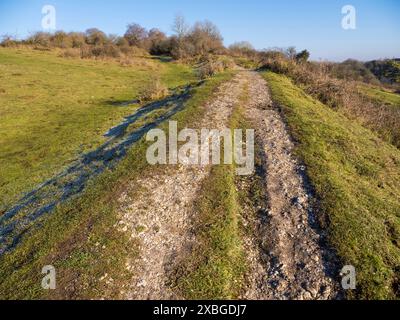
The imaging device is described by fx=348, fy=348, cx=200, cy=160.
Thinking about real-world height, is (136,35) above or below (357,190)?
above

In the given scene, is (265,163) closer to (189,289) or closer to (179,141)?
(179,141)

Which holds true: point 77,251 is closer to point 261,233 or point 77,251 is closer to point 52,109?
point 261,233

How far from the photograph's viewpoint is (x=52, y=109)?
3017cm

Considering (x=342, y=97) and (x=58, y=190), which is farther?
(x=342, y=97)

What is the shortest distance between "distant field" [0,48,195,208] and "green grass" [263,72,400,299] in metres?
11.7

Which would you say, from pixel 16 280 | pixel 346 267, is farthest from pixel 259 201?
pixel 16 280

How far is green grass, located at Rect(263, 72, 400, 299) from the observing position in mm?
8320

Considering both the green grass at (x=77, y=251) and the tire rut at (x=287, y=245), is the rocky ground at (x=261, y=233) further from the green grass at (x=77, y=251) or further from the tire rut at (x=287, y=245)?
the green grass at (x=77, y=251)

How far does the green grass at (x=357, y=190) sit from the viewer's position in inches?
328

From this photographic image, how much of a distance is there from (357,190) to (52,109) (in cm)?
2644

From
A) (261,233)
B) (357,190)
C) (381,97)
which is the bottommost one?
(261,233)

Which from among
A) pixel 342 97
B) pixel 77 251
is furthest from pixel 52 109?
pixel 77 251
